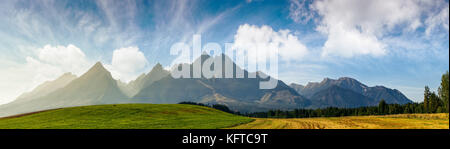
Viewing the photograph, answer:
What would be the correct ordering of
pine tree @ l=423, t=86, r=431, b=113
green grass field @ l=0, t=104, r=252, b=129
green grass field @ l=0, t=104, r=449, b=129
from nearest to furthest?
green grass field @ l=0, t=104, r=449, b=129 → green grass field @ l=0, t=104, r=252, b=129 → pine tree @ l=423, t=86, r=431, b=113

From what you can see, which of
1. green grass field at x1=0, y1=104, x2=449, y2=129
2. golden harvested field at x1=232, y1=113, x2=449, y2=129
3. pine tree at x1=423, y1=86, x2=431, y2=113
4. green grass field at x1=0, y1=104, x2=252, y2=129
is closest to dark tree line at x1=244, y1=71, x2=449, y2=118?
pine tree at x1=423, y1=86, x2=431, y2=113

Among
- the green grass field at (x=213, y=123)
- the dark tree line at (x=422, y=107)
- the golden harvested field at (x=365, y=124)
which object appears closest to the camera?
the golden harvested field at (x=365, y=124)

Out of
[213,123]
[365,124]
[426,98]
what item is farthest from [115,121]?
[426,98]

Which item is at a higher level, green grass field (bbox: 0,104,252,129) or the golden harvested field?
the golden harvested field

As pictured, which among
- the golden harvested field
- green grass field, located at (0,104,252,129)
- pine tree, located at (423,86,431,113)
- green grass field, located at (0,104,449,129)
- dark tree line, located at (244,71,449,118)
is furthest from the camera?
pine tree, located at (423,86,431,113)

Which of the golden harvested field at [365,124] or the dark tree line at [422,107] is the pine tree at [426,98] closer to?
the dark tree line at [422,107]

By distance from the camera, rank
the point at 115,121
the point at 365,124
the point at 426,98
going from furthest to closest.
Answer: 1. the point at 426,98
2. the point at 115,121
3. the point at 365,124

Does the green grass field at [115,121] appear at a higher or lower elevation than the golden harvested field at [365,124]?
lower

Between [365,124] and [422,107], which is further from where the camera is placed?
[422,107]

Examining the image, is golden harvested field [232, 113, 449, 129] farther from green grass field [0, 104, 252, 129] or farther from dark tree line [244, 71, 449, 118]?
dark tree line [244, 71, 449, 118]

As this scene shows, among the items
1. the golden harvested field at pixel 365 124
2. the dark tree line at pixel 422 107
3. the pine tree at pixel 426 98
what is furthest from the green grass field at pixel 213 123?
the pine tree at pixel 426 98

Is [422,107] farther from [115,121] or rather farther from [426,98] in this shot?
[115,121]
